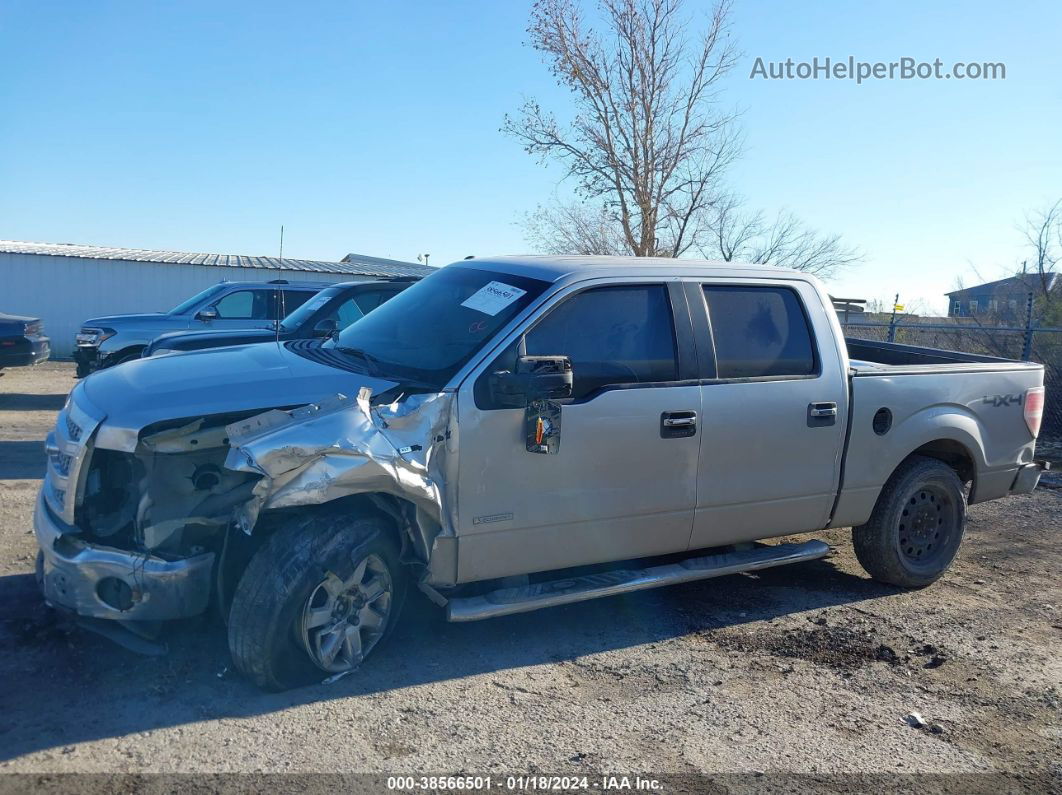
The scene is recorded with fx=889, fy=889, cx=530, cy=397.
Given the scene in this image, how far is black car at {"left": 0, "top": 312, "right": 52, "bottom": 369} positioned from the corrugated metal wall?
11.0 meters

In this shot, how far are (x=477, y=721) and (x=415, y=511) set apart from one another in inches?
37.6

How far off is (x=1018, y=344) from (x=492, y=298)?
38.6 ft

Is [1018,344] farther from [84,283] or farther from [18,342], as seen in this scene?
[84,283]

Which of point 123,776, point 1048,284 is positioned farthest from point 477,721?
point 1048,284

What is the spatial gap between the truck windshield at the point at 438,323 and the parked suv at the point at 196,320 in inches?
268

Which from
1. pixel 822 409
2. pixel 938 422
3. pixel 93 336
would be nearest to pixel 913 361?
pixel 938 422

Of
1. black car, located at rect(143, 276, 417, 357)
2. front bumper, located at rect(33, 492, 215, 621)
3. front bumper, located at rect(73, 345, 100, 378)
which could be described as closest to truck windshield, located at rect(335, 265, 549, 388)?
front bumper, located at rect(33, 492, 215, 621)

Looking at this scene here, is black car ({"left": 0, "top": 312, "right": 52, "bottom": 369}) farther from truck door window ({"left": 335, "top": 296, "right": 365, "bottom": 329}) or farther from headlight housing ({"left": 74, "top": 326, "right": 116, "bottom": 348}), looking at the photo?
truck door window ({"left": 335, "top": 296, "right": 365, "bottom": 329})

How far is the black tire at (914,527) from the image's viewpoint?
5680mm

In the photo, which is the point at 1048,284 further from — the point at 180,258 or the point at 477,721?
the point at 180,258

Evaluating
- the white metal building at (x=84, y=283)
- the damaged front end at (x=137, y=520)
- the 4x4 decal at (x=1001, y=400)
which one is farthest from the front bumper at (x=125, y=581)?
the white metal building at (x=84, y=283)

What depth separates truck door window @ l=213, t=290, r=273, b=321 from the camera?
12656mm

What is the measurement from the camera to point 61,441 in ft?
13.5

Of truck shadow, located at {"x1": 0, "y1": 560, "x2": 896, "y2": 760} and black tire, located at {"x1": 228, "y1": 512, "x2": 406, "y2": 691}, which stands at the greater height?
black tire, located at {"x1": 228, "y1": 512, "x2": 406, "y2": 691}
